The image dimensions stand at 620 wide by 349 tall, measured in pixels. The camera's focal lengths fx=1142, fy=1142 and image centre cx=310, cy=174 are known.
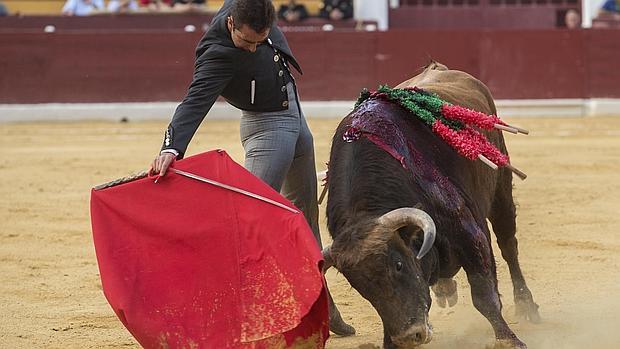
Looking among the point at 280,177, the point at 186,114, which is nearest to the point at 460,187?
the point at 280,177

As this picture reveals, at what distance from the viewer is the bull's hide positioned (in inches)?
142

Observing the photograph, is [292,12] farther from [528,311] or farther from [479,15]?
[528,311]

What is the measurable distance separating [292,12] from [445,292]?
9936mm

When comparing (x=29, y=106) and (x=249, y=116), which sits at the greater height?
(x=249, y=116)

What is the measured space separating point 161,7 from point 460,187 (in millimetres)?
11040

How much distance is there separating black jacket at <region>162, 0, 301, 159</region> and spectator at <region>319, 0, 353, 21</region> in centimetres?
1048

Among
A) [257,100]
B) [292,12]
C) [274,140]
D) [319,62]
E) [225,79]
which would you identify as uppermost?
[225,79]

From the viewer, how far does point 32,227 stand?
6.63 metres

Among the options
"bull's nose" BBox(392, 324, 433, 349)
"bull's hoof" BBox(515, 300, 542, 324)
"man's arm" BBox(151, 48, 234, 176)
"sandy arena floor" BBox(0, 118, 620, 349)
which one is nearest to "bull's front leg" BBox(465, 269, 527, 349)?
"sandy arena floor" BBox(0, 118, 620, 349)

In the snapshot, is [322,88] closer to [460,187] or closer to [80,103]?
[80,103]

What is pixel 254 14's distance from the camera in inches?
138

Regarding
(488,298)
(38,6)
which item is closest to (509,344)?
(488,298)

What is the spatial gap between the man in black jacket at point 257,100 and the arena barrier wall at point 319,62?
900cm

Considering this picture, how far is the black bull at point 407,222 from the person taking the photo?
11.3 feet
